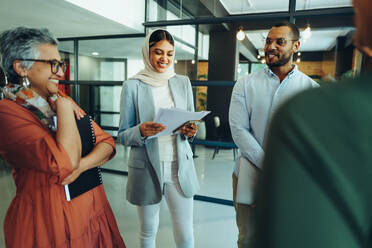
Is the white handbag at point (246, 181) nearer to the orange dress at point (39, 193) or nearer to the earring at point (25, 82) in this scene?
the orange dress at point (39, 193)

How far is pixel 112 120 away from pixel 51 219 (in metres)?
5.64

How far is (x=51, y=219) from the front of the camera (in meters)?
1.02

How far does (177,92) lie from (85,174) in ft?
2.71

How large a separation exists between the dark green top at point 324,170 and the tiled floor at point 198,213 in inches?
90.2

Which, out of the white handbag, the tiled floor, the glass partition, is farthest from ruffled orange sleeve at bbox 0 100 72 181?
the glass partition

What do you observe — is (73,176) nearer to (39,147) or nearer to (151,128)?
(39,147)

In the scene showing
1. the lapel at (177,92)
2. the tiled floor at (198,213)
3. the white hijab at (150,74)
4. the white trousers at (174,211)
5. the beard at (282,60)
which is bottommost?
the tiled floor at (198,213)

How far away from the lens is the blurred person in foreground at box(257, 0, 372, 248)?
0.86 feet

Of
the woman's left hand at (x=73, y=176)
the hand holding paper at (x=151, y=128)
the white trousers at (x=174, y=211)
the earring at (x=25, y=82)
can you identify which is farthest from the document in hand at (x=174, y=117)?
the earring at (x=25, y=82)

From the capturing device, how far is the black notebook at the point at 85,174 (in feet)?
3.54

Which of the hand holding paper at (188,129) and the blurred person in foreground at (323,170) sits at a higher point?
the blurred person in foreground at (323,170)

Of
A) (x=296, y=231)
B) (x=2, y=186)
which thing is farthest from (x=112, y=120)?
(x=296, y=231)

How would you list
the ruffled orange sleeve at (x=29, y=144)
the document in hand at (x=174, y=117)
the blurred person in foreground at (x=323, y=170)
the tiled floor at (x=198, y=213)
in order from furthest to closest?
the tiled floor at (x=198, y=213) → the document in hand at (x=174, y=117) → the ruffled orange sleeve at (x=29, y=144) → the blurred person in foreground at (x=323, y=170)

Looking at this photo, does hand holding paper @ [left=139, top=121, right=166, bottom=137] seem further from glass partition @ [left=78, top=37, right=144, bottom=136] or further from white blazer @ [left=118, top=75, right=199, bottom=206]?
glass partition @ [left=78, top=37, right=144, bottom=136]
